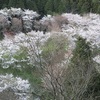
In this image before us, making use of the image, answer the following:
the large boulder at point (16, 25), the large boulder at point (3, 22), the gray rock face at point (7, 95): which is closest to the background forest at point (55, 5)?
the large boulder at point (16, 25)

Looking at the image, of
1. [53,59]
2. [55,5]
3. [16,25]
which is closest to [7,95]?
[53,59]

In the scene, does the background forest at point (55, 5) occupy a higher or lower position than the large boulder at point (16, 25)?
higher

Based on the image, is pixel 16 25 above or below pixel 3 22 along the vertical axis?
below

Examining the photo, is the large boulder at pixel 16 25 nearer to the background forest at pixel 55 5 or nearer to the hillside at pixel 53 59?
the hillside at pixel 53 59

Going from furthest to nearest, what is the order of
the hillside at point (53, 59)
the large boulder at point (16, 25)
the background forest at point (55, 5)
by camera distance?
the background forest at point (55, 5) < the large boulder at point (16, 25) < the hillside at point (53, 59)

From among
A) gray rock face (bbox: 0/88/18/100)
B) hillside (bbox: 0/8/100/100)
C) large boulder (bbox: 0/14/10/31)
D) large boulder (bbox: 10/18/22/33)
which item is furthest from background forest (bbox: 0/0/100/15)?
gray rock face (bbox: 0/88/18/100)

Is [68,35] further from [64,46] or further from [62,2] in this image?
[62,2]

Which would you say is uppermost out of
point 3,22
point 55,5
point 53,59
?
point 53,59

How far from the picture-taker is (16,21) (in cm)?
2661

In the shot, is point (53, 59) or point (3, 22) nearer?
point (53, 59)

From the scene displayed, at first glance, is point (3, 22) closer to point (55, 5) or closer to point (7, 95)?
point (55, 5)

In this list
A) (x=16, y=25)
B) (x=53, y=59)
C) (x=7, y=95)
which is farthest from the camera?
(x=16, y=25)

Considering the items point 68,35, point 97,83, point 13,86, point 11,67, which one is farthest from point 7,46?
point 97,83

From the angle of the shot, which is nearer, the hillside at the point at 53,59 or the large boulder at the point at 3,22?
the hillside at the point at 53,59
